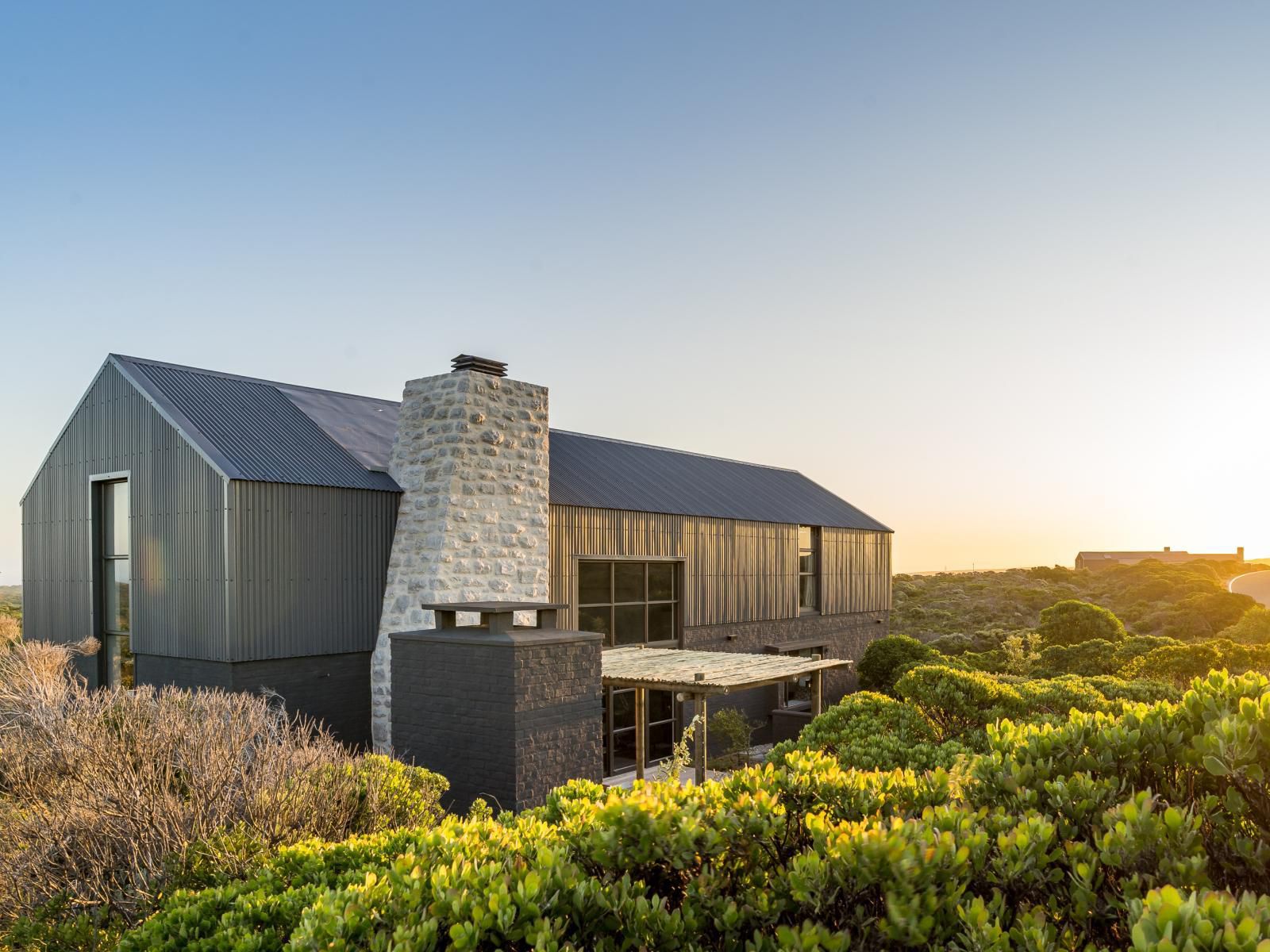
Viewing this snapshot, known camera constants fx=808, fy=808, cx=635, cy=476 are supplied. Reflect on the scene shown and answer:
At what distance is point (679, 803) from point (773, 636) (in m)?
18.2

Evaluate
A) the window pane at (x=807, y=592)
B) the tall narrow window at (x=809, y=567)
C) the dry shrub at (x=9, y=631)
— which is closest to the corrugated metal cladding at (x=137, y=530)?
the dry shrub at (x=9, y=631)

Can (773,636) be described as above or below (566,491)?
below

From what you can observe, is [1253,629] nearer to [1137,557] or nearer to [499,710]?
[499,710]

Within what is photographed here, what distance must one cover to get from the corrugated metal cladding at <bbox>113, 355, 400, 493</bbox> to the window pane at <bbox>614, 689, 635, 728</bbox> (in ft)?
20.0

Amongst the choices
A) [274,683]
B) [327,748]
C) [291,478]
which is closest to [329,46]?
[291,478]

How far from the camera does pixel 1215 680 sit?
159 inches

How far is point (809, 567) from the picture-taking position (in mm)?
23688

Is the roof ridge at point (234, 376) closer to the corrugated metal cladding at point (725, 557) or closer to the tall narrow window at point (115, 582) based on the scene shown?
the tall narrow window at point (115, 582)

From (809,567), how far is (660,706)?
813cm

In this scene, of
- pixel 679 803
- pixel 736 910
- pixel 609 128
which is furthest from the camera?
pixel 609 128

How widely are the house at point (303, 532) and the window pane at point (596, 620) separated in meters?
0.05

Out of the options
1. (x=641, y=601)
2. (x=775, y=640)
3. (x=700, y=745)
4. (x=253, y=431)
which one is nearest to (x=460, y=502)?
(x=253, y=431)

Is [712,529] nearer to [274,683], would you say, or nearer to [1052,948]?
[274,683]

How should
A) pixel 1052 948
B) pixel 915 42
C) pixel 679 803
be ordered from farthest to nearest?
pixel 915 42, pixel 679 803, pixel 1052 948
